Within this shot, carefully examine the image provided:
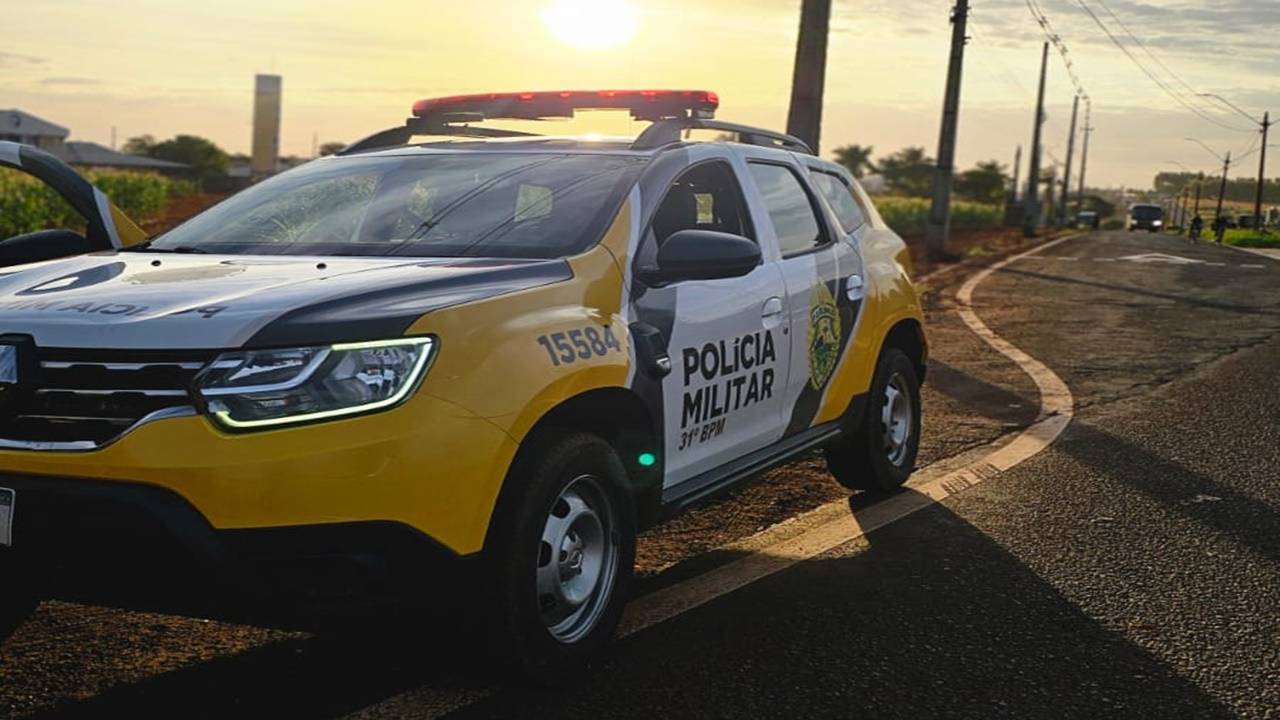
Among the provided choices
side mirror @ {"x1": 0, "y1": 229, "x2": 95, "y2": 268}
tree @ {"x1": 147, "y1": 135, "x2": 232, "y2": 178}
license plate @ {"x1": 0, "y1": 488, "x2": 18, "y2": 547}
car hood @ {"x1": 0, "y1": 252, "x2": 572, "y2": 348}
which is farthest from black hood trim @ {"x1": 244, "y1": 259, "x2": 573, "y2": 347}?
tree @ {"x1": 147, "y1": 135, "x2": 232, "y2": 178}

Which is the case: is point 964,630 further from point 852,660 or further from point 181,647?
point 181,647

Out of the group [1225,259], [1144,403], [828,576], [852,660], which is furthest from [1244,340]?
[1225,259]

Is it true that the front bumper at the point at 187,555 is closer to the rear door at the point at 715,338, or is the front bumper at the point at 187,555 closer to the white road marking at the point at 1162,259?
the rear door at the point at 715,338

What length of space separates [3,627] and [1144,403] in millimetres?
7504

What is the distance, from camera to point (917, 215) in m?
65.4

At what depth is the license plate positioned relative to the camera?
3.42 metres

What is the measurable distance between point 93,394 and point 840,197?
13.0ft

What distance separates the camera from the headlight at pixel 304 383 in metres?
3.35

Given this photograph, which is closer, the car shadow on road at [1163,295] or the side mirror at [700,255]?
the side mirror at [700,255]

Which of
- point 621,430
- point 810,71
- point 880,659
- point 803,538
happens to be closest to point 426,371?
point 621,430

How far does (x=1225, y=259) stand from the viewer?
29.5 metres

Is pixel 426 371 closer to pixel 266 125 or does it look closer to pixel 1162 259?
pixel 266 125

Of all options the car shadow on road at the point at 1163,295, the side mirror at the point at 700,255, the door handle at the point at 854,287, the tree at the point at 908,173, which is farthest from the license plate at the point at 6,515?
the tree at the point at 908,173

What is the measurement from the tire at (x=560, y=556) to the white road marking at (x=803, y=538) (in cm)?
23
